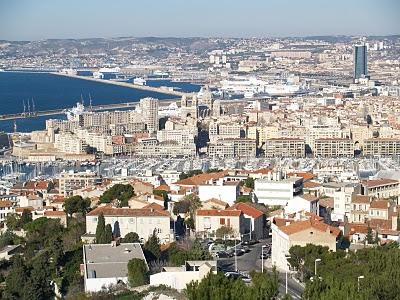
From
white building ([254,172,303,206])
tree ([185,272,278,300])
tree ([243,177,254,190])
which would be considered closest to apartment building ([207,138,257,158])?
tree ([243,177,254,190])

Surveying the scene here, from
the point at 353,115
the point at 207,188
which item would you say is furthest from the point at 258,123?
the point at 207,188

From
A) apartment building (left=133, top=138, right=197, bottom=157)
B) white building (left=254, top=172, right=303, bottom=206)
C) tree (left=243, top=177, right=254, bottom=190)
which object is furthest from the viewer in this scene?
apartment building (left=133, top=138, right=197, bottom=157)

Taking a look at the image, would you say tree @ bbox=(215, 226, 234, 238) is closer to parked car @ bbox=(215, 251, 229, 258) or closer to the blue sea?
parked car @ bbox=(215, 251, 229, 258)

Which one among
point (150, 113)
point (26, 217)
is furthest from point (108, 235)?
point (150, 113)

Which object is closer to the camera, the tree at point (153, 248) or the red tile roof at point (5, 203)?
the tree at point (153, 248)

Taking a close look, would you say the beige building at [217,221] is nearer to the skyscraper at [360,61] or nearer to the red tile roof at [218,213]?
the red tile roof at [218,213]

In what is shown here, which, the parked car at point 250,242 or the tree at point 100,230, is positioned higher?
the tree at point 100,230

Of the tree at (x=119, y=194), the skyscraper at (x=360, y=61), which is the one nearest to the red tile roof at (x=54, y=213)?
the tree at (x=119, y=194)
